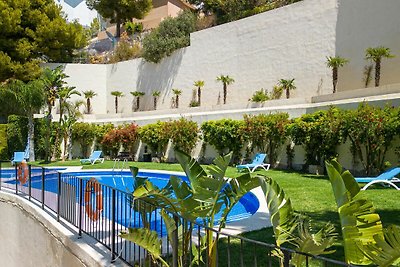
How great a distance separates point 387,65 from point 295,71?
4.61m

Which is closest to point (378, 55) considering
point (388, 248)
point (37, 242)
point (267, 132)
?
point (267, 132)

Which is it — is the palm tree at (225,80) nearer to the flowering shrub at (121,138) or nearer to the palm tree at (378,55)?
the flowering shrub at (121,138)

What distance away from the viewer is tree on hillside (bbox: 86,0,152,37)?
3362 cm

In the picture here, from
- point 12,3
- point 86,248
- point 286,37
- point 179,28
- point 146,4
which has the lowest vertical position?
point 86,248

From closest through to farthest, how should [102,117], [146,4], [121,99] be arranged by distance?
[102,117] → [121,99] → [146,4]

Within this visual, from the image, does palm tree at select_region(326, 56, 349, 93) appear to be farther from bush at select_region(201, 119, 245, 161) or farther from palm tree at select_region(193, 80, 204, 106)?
palm tree at select_region(193, 80, 204, 106)

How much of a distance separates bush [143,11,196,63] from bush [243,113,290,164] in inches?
450

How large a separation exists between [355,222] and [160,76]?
24.2 meters

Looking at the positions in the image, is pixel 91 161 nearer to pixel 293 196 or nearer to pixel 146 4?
pixel 293 196

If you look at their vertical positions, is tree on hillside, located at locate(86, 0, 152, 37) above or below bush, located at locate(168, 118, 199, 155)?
above

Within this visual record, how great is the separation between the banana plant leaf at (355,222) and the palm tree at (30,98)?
20.6 m

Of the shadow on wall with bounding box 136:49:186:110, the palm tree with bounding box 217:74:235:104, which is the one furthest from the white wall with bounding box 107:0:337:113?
the palm tree with bounding box 217:74:235:104

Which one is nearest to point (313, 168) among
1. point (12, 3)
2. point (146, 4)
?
point (12, 3)

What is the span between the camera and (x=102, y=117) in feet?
82.1
